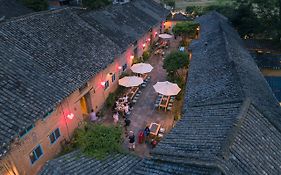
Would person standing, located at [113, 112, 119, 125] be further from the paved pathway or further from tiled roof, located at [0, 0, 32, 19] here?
tiled roof, located at [0, 0, 32, 19]

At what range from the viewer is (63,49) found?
19500 mm

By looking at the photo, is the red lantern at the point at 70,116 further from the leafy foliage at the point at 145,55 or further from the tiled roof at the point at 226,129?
the leafy foliage at the point at 145,55

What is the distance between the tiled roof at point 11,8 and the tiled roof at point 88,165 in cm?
2825

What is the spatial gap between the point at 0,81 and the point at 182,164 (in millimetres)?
11502

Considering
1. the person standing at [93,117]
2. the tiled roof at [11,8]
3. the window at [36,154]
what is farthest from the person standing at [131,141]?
the tiled roof at [11,8]

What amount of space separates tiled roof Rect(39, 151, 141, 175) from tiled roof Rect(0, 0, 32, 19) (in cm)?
2825

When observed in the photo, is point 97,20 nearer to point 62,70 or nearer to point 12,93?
point 62,70

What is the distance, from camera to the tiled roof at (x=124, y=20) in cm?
2630

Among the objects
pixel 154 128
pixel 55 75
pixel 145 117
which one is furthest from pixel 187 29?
pixel 55 75

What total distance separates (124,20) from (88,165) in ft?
79.2

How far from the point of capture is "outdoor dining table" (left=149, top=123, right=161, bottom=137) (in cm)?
1851

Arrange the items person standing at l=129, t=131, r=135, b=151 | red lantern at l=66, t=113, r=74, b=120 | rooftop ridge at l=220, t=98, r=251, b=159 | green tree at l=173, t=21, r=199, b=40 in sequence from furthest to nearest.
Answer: green tree at l=173, t=21, r=199, b=40
red lantern at l=66, t=113, r=74, b=120
person standing at l=129, t=131, r=135, b=151
rooftop ridge at l=220, t=98, r=251, b=159

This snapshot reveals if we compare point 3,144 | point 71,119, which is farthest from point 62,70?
point 3,144

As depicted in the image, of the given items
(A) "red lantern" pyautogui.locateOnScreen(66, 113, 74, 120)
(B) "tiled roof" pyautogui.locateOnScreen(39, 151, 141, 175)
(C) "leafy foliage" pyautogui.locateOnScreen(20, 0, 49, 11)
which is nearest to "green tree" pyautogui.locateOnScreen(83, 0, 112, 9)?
(C) "leafy foliage" pyautogui.locateOnScreen(20, 0, 49, 11)
